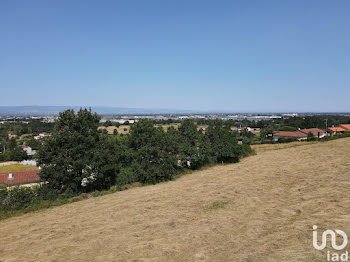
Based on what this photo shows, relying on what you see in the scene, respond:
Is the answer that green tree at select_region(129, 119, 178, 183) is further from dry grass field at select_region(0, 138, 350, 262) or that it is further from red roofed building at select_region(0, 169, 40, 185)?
red roofed building at select_region(0, 169, 40, 185)

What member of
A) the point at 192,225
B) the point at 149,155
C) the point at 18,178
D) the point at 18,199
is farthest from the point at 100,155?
the point at 18,178

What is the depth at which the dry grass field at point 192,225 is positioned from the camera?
8727 mm

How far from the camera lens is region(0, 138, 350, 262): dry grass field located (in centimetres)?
873

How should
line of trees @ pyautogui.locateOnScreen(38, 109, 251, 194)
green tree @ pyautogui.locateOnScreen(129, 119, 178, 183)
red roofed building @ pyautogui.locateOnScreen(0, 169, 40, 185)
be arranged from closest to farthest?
line of trees @ pyautogui.locateOnScreen(38, 109, 251, 194) → green tree @ pyautogui.locateOnScreen(129, 119, 178, 183) → red roofed building @ pyautogui.locateOnScreen(0, 169, 40, 185)

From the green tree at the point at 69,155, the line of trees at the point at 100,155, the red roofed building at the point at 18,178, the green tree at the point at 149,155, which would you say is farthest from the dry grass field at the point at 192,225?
the red roofed building at the point at 18,178

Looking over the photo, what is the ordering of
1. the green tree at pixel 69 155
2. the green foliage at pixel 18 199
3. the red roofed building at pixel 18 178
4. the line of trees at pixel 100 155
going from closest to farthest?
the green foliage at pixel 18 199
the green tree at pixel 69 155
the line of trees at pixel 100 155
the red roofed building at pixel 18 178

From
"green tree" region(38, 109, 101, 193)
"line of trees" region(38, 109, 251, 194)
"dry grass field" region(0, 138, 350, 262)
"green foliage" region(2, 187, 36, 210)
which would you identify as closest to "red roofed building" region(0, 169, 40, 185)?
"green tree" region(38, 109, 101, 193)

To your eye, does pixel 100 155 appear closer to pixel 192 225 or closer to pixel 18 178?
pixel 192 225

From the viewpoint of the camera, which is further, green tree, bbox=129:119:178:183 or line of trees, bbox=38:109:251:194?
green tree, bbox=129:119:178:183

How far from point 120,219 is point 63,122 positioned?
1332cm

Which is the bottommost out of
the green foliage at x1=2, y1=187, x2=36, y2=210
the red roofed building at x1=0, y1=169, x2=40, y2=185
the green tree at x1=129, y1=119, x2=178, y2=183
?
the red roofed building at x1=0, y1=169, x2=40, y2=185

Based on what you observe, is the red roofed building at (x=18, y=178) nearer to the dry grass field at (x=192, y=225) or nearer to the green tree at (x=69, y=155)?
the green tree at (x=69, y=155)

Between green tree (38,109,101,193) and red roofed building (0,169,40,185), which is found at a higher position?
green tree (38,109,101,193)

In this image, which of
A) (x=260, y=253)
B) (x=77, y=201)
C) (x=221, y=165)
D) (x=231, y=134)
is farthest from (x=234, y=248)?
(x=231, y=134)
